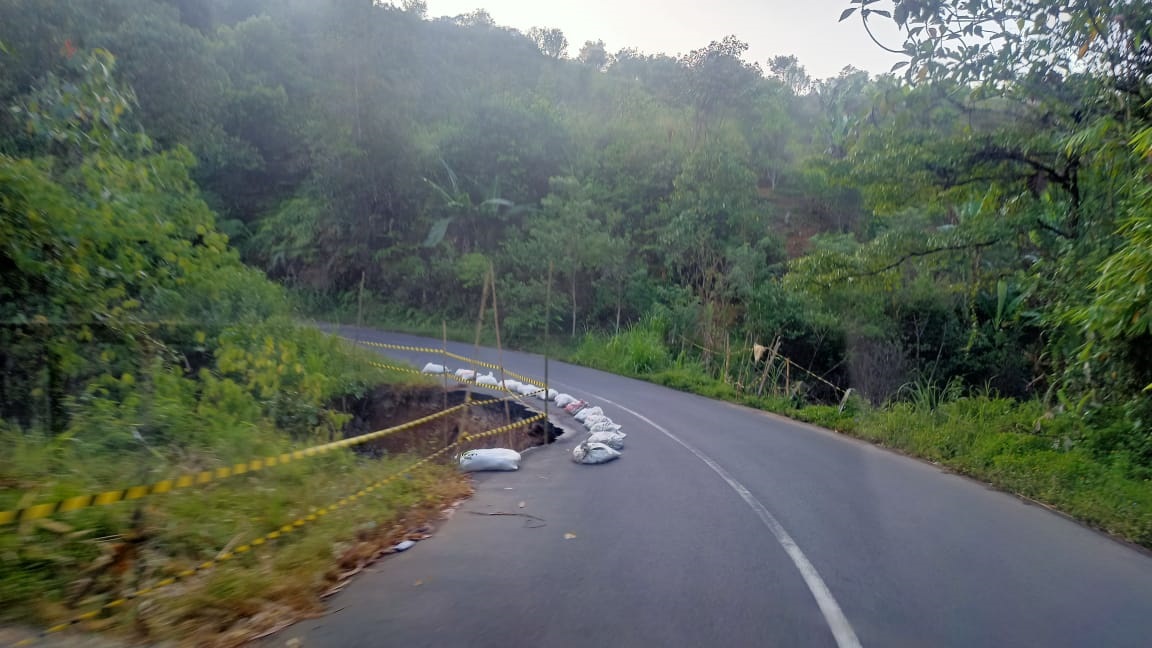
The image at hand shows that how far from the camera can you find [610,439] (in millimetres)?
13586

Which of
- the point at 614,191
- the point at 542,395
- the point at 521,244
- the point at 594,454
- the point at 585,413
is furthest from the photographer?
the point at 614,191

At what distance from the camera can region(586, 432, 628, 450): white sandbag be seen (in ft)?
43.9

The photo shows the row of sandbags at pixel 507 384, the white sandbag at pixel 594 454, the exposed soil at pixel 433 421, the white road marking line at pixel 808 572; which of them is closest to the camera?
the white road marking line at pixel 808 572

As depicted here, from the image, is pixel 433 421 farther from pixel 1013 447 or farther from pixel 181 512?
pixel 181 512

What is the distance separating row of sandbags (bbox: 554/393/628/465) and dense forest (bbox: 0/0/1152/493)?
144 inches

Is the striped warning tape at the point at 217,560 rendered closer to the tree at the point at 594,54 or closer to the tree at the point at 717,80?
the tree at the point at 717,80

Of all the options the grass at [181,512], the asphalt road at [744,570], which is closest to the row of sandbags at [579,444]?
the asphalt road at [744,570]

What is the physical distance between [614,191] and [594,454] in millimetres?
26463

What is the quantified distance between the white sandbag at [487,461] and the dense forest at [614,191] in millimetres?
4134

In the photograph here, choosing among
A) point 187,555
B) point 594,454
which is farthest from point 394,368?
point 187,555

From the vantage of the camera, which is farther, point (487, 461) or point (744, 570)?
point (487, 461)

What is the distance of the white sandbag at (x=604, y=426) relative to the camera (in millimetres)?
14820

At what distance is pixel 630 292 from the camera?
3309cm

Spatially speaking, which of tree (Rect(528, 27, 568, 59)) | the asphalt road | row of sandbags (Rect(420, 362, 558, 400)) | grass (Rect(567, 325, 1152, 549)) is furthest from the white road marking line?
tree (Rect(528, 27, 568, 59))
